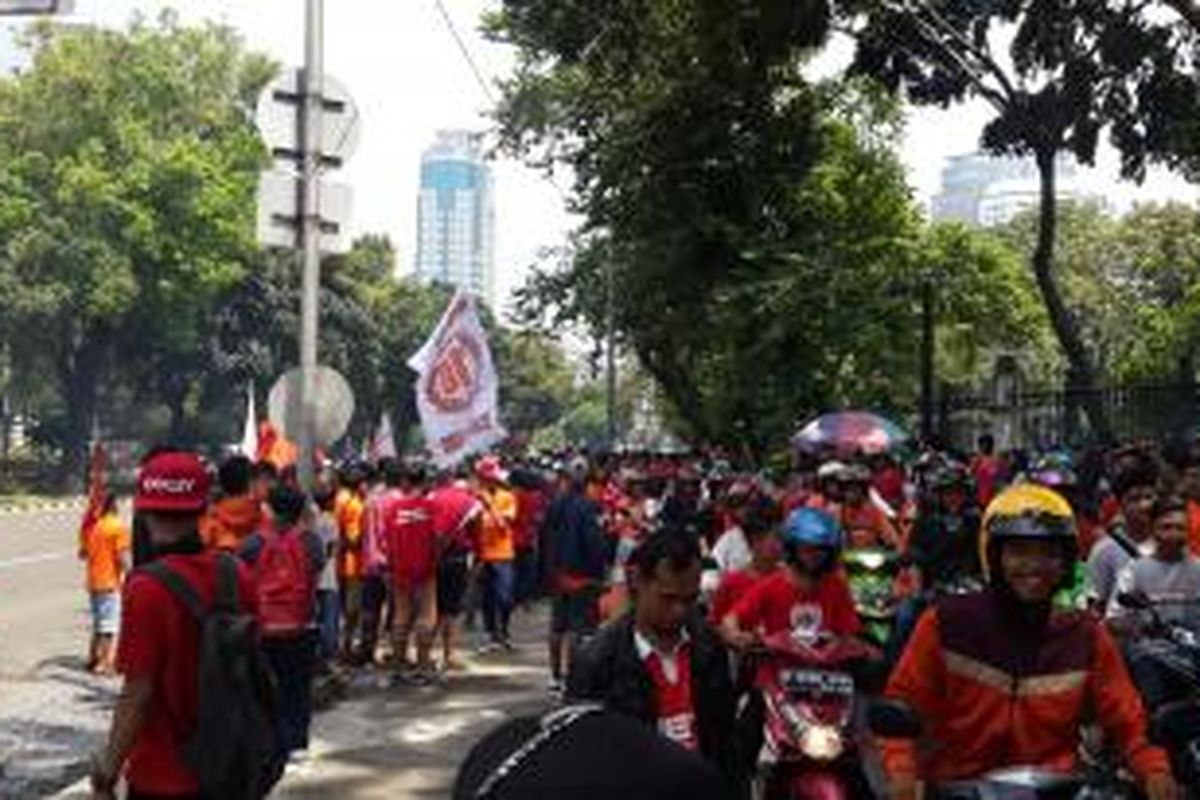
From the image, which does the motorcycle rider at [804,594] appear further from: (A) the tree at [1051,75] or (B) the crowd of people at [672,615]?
(A) the tree at [1051,75]

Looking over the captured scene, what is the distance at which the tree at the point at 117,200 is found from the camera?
62312mm

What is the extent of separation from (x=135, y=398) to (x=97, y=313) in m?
13.6

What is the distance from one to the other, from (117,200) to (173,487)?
195 feet

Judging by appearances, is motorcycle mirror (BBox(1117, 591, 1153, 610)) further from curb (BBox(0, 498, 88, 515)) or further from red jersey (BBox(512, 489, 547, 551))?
curb (BBox(0, 498, 88, 515))

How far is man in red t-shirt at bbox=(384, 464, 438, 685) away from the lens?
1472cm

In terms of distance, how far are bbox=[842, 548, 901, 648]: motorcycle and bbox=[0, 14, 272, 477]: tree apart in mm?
54369

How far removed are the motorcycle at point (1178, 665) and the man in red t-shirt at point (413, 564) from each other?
756 centimetres

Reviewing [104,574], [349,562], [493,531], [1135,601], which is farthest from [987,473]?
[1135,601]

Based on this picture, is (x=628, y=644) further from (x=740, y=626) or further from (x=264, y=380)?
(x=264, y=380)

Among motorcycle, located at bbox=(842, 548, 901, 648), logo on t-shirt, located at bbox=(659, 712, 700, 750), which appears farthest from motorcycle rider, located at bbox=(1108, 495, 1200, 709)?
logo on t-shirt, located at bbox=(659, 712, 700, 750)

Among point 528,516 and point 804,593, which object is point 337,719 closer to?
point 804,593

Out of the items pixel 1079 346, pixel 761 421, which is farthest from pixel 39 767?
pixel 761 421

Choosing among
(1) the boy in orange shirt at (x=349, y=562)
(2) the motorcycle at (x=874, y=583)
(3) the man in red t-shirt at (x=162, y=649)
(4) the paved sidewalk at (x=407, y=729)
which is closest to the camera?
(3) the man in red t-shirt at (x=162, y=649)

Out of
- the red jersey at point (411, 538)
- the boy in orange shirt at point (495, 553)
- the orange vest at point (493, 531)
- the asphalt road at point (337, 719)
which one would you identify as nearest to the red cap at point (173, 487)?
the asphalt road at point (337, 719)
